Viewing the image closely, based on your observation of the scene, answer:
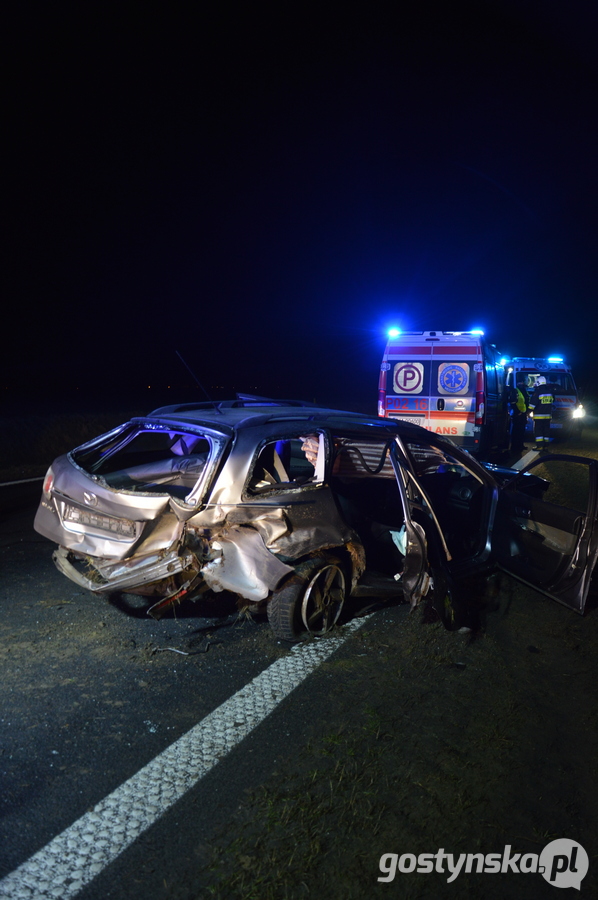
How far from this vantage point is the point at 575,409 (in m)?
17.5

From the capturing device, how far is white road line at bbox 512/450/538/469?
12.5 metres

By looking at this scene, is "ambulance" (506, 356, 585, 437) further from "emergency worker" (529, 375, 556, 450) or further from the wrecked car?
the wrecked car

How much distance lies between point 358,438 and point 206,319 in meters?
95.7

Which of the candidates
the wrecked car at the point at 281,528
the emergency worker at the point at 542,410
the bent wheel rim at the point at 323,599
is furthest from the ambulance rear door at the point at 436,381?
the bent wheel rim at the point at 323,599

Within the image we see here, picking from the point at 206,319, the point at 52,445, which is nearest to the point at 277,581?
the point at 52,445

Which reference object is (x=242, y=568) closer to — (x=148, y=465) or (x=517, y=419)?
(x=148, y=465)

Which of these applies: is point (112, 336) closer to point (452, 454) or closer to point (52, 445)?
point (52, 445)

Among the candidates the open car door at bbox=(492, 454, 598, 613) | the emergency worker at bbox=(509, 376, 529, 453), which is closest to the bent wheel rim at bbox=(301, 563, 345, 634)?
the open car door at bbox=(492, 454, 598, 613)

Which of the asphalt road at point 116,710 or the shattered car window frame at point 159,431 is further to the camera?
the shattered car window frame at point 159,431

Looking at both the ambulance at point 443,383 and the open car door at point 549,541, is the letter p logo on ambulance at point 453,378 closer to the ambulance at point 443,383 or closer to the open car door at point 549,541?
the ambulance at point 443,383

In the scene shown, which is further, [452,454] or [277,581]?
[452,454]

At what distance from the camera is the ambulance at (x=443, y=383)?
469 inches

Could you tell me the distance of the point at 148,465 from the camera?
5.72m

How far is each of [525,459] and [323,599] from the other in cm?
1059
